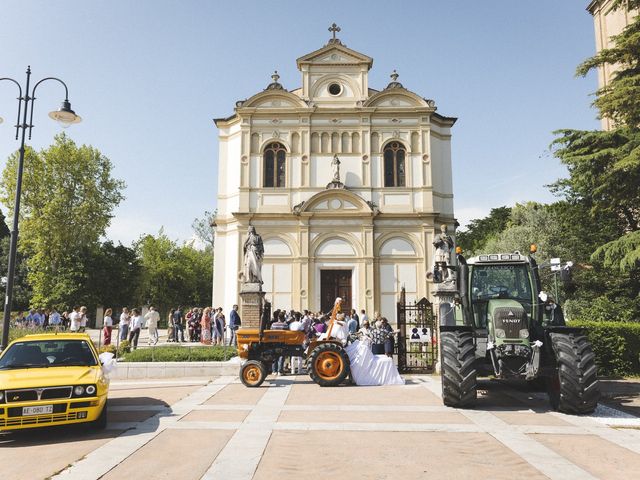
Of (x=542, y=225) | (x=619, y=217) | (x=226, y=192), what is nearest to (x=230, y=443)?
(x=619, y=217)

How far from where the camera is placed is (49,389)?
7.18 m

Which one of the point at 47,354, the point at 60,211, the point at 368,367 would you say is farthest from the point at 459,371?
the point at 60,211

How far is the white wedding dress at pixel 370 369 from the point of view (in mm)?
12648

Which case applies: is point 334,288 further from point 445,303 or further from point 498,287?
point 498,287

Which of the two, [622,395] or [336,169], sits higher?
[336,169]

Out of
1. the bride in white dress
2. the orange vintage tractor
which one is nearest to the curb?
the orange vintage tractor

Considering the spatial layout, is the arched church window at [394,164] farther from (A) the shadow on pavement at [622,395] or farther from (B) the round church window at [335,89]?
(A) the shadow on pavement at [622,395]

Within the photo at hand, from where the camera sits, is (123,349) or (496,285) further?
(123,349)

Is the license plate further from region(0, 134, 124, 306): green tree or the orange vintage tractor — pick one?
region(0, 134, 124, 306): green tree

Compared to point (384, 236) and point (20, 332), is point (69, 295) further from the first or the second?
point (384, 236)

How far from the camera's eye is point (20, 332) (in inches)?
769

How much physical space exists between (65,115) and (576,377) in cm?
1254

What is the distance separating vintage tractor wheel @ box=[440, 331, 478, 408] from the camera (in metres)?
8.99

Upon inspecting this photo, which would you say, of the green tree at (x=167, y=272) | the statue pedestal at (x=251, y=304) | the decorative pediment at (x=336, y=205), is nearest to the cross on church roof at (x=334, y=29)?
the decorative pediment at (x=336, y=205)
